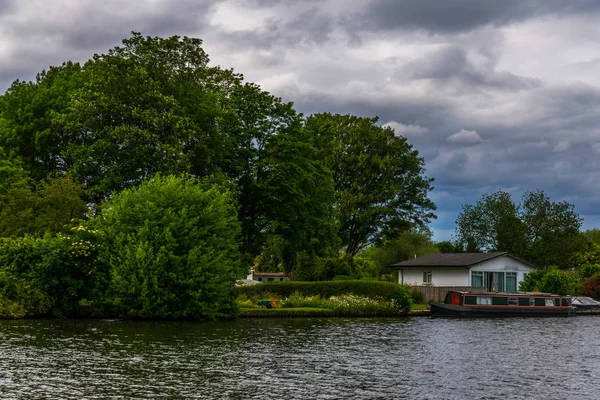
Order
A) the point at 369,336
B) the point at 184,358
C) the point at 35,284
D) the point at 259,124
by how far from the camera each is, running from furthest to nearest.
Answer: the point at 259,124 < the point at 35,284 < the point at 369,336 < the point at 184,358

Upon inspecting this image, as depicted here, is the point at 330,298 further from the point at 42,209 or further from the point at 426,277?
the point at 426,277

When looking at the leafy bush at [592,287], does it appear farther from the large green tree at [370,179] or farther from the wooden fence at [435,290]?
the large green tree at [370,179]

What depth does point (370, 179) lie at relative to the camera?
259 feet

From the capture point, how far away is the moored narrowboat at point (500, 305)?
196ft

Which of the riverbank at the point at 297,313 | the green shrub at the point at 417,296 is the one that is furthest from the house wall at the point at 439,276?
the riverbank at the point at 297,313

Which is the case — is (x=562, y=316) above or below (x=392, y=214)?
below

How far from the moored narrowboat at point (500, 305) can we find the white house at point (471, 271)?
12235mm

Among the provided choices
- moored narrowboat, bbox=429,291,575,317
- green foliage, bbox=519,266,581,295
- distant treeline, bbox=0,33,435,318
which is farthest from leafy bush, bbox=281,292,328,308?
green foliage, bbox=519,266,581,295

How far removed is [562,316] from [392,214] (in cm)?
2437

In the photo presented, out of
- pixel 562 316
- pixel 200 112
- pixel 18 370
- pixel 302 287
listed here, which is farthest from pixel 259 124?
pixel 18 370

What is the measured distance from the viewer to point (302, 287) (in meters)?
59.3

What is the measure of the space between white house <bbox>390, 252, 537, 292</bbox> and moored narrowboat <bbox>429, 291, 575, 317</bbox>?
1223 centimetres

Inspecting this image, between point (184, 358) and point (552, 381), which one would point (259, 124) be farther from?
point (552, 381)

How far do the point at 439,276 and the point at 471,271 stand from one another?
12.5 feet
